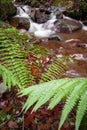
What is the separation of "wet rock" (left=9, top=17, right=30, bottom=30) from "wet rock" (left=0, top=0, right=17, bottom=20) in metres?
0.33

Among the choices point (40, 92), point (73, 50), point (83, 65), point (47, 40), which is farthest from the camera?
point (47, 40)

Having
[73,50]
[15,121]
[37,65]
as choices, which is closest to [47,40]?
[73,50]

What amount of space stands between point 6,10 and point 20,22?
828 millimetres

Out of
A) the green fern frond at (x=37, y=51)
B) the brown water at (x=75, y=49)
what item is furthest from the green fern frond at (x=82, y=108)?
the brown water at (x=75, y=49)

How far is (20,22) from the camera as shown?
9.98m

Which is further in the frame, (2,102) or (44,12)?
(44,12)

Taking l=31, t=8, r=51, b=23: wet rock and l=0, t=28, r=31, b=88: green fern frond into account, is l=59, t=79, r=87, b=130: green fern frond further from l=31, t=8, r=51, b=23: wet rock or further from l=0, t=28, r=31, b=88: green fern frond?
l=31, t=8, r=51, b=23: wet rock

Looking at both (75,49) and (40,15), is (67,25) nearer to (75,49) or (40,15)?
(40,15)

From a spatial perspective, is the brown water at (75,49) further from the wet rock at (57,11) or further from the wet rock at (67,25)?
the wet rock at (57,11)

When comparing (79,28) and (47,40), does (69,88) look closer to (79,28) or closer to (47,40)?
(47,40)

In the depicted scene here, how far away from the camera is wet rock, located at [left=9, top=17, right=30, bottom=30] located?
32.3 feet

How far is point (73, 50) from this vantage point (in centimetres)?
783

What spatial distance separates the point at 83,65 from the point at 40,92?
5415 mm

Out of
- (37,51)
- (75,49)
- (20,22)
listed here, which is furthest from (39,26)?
(37,51)
